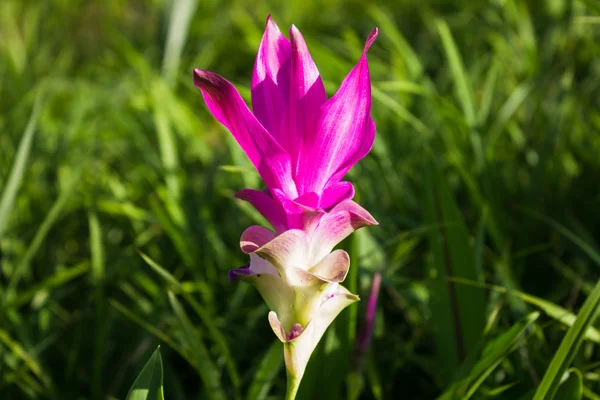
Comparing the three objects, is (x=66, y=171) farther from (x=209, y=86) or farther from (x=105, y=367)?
(x=209, y=86)

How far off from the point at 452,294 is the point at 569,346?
0.24 m

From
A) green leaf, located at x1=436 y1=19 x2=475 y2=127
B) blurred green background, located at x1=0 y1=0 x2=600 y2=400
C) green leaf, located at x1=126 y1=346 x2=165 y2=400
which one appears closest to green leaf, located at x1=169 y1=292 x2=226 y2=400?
blurred green background, located at x1=0 y1=0 x2=600 y2=400

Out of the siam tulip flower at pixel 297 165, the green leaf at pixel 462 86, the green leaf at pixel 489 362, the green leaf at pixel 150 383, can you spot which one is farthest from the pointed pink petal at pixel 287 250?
the green leaf at pixel 462 86

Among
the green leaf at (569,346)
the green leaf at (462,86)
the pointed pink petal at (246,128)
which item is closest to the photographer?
the pointed pink petal at (246,128)

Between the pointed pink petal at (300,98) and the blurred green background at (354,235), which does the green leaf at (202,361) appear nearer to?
the blurred green background at (354,235)

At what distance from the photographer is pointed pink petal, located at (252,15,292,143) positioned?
433 mm

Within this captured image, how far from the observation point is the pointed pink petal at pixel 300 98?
421 millimetres

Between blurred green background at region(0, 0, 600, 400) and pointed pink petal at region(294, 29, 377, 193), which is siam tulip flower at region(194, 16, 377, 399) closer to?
pointed pink petal at region(294, 29, 377, 193)

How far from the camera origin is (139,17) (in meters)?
2.34

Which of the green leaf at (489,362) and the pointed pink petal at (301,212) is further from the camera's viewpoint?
the green leaf at (489,362)

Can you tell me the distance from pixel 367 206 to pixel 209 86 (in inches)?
25.3

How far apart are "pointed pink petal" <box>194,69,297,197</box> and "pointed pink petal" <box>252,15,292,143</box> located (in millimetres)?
19

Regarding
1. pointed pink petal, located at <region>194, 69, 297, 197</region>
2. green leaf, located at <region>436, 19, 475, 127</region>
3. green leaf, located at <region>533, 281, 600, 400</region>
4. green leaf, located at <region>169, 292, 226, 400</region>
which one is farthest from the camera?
green leaf, located at <region>436, 19, 475, 127</region>

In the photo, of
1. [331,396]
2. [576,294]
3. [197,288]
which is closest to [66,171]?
[197,288]
